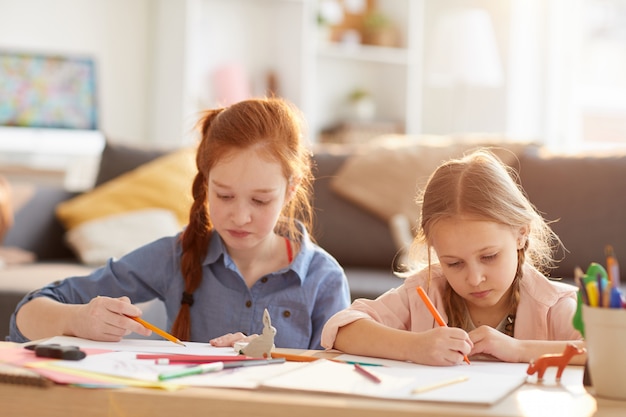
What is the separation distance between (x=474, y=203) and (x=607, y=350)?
1.25 feet

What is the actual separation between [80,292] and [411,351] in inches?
26.6

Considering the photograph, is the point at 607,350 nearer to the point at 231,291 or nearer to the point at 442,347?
the point at 442,347

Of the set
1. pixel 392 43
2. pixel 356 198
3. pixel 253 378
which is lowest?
pixel 356 198

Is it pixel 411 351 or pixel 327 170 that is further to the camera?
pixel 327 170

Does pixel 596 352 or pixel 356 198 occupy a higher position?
pixel 596 352

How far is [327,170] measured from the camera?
323cm

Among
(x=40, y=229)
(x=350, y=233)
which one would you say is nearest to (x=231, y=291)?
(x=350, y=233)

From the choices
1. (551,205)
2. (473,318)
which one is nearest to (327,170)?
(551,205)

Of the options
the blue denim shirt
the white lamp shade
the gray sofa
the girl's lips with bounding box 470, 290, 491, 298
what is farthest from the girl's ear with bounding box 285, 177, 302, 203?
the white lamp shade

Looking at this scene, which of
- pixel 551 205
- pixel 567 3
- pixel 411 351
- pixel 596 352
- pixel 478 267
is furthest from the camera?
pixel 567 3

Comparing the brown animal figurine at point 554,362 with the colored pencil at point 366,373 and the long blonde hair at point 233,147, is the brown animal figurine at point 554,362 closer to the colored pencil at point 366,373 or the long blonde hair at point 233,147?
the colored pencil at point 366,373

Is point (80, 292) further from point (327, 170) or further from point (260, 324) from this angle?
point (327, 170)

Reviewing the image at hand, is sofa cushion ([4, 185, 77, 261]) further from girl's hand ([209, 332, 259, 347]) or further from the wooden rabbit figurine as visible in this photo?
the wooden rabbit figurine

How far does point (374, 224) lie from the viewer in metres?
3.13
